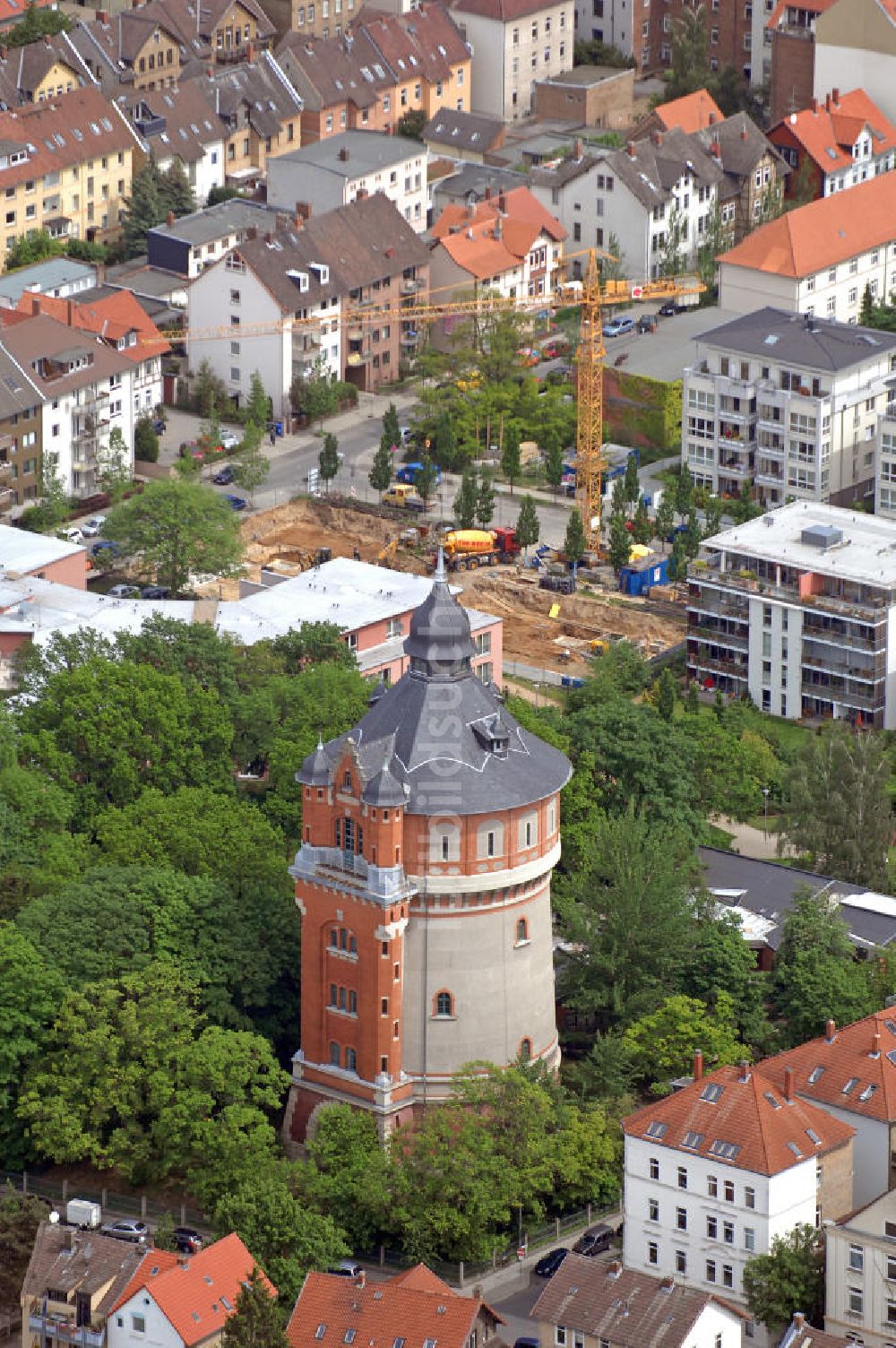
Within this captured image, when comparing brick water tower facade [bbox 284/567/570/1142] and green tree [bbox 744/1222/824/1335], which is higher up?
brick water tower facade [bbox 284/567/570/1142]

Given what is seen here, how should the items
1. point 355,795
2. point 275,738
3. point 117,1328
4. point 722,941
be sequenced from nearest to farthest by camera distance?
point 117,1328, point 355,795, point 722,941, point 275,738

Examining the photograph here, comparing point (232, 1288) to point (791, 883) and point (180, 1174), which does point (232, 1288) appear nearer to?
point (180, 1174)

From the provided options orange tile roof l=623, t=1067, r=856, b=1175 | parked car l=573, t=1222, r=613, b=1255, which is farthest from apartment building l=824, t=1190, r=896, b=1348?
parked car l=573, t=1222, r=613, b=1255

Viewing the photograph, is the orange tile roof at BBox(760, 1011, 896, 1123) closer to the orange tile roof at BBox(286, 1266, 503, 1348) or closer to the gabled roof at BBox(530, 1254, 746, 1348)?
the gabled roof at BBox(530, 1254, 746, 1348)

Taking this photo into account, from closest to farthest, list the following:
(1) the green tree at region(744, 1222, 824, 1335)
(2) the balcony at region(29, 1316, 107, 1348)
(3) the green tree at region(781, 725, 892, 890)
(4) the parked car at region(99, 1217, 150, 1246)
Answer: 1. (2) the balcony at region(29, 1316, 107, 1348)
2. (1) the green tree at region(744, 1222, 824, 1335)
3. (4) the parked car at region(99, 1217, 150, 1246)
4. (3) the green tree at region(781, 725, 892, 890)

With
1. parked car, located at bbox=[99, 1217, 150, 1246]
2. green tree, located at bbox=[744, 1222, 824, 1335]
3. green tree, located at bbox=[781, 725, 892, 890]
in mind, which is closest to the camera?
green tree, located at bbox=[744, 1222, 824, 1335]

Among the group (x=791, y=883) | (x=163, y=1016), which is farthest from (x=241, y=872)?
(x=791, y=883)

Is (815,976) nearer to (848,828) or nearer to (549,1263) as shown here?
(848,828)

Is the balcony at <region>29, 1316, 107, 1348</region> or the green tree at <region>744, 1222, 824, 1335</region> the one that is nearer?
the balcony at <region>29, 1316, 107, 1348</region>
